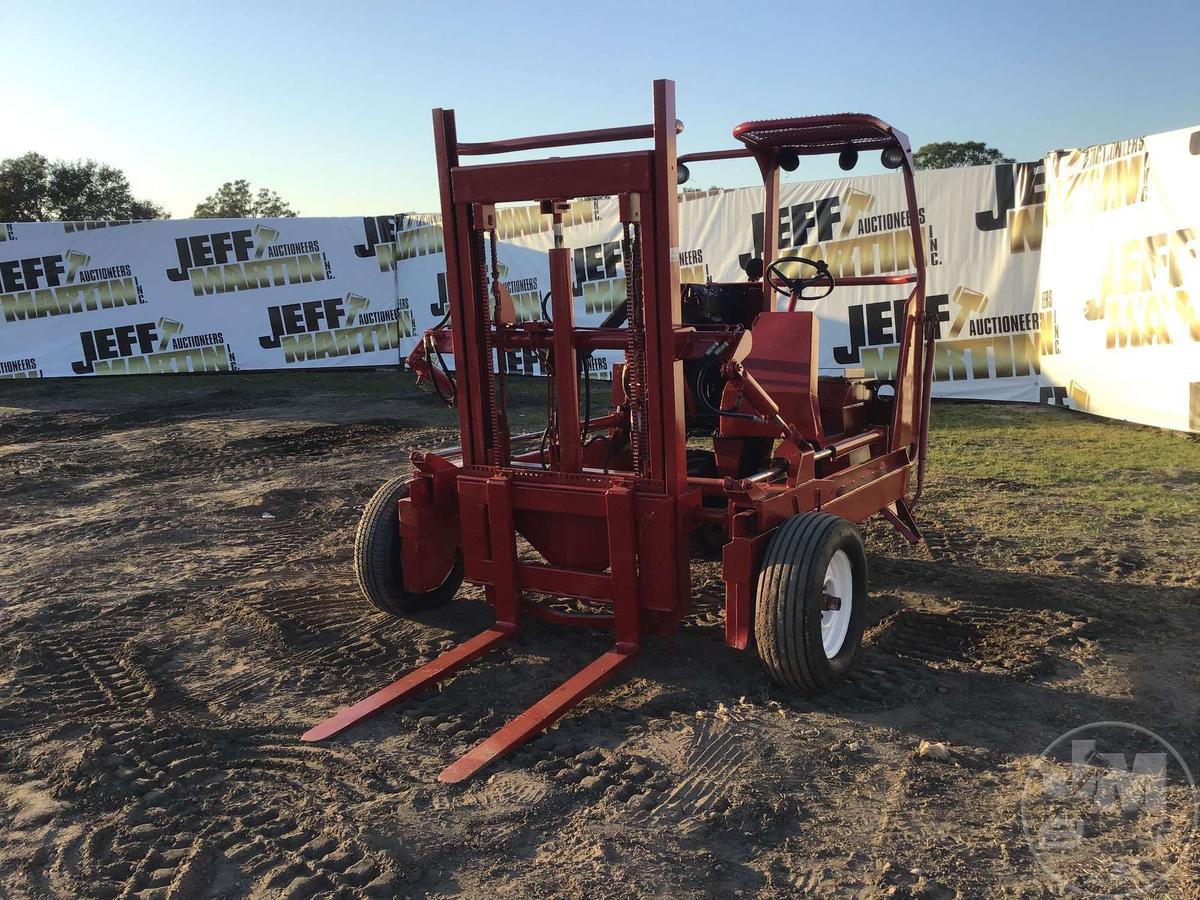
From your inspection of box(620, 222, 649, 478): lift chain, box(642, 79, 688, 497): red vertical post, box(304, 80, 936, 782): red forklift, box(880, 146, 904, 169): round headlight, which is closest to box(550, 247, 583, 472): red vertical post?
box(304, 80, 936, 782): red forklift

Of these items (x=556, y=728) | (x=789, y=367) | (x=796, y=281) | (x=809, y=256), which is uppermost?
Answer: (x=809, y=256)

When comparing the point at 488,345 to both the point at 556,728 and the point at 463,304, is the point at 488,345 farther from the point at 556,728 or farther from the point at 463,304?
the point at 556,728

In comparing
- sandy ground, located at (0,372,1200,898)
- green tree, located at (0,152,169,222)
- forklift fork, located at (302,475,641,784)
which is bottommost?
sandy ground, located at (0,372,1200,898)

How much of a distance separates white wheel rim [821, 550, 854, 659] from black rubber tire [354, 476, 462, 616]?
187 centimetres

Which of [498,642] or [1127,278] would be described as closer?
[498,642]

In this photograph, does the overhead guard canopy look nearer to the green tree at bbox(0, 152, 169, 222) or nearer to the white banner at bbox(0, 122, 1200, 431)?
the white banner at bbox(0, 122, 1200, 431)

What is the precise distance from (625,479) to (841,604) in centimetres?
105

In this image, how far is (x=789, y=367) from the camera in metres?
4.49

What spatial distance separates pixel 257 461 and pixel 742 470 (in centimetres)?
577

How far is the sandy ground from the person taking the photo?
2.75m

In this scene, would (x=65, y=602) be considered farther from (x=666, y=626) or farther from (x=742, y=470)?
(x=742, y=470)

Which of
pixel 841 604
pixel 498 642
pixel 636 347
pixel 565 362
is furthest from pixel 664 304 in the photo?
pixel 498 642

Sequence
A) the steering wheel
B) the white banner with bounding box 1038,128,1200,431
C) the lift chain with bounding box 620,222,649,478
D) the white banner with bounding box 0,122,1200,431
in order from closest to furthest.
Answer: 1. the lift chain with bounding box 620,222,649,478
2. the steering wheel
3. the white banner with bounding box 1038,128,1200,431
4. the white banner with bounding box 0,122,1200,431

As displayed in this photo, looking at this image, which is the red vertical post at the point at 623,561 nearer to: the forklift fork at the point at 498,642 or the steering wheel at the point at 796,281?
the forklift fork at the point at 498,642
